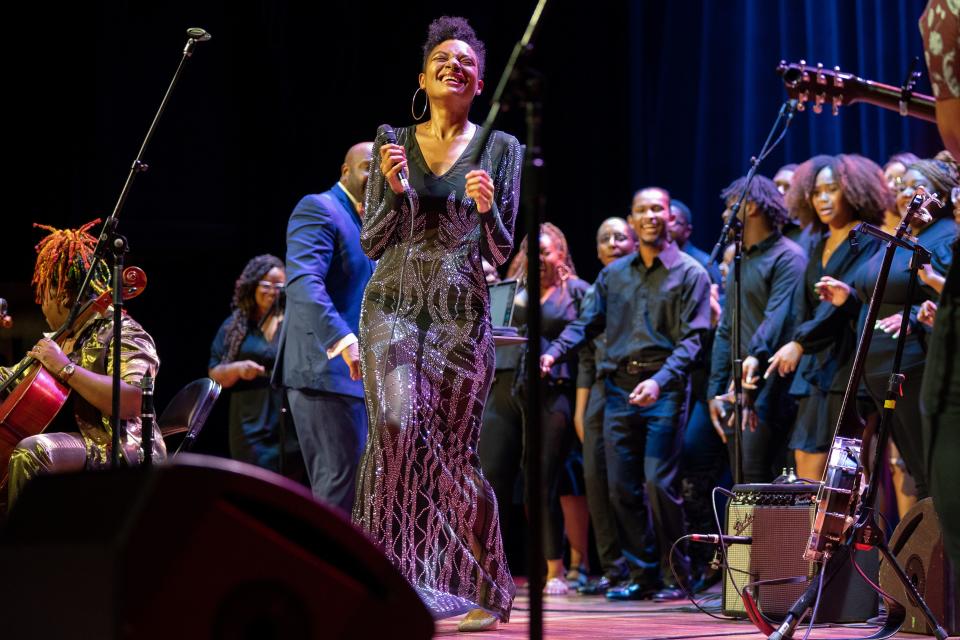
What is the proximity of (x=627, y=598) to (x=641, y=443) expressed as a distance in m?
→ 0.85

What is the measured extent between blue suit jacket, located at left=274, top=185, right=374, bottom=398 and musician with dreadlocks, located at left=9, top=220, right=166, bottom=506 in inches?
31.2

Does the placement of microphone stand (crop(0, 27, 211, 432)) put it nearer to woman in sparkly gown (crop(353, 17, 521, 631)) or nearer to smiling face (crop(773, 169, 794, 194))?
woman in sparkly gown (crop(353, 17, 521, 631))

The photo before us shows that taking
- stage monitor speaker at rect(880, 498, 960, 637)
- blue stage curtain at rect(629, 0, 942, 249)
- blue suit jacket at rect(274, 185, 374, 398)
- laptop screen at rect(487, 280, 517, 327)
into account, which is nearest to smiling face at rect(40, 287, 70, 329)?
blue suit jacket at rect(274, 185, 374, 398)

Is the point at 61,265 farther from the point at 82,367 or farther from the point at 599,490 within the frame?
the point at 599,490

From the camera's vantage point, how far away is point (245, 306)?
8.07 meters

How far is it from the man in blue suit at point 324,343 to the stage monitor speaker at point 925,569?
7.47 ft

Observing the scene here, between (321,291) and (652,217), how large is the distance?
2.32 meters

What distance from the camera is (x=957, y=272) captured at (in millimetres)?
2170

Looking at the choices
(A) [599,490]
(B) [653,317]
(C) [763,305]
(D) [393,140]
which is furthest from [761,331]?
(D) [393,140]

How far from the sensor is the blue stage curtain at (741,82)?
7.30 m

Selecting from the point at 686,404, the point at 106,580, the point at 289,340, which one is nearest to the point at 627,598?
the point at 686,404

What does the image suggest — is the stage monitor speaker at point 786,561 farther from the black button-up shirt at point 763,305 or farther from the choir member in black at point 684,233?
the choir member in black at point 684,233

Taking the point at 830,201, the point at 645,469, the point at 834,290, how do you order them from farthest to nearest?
1. the point at 645,469
2. the point at 830,201
3. the point at 834,290

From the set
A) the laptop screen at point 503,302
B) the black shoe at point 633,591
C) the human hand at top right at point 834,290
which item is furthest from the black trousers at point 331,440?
the human hand at top right at point 834,290
